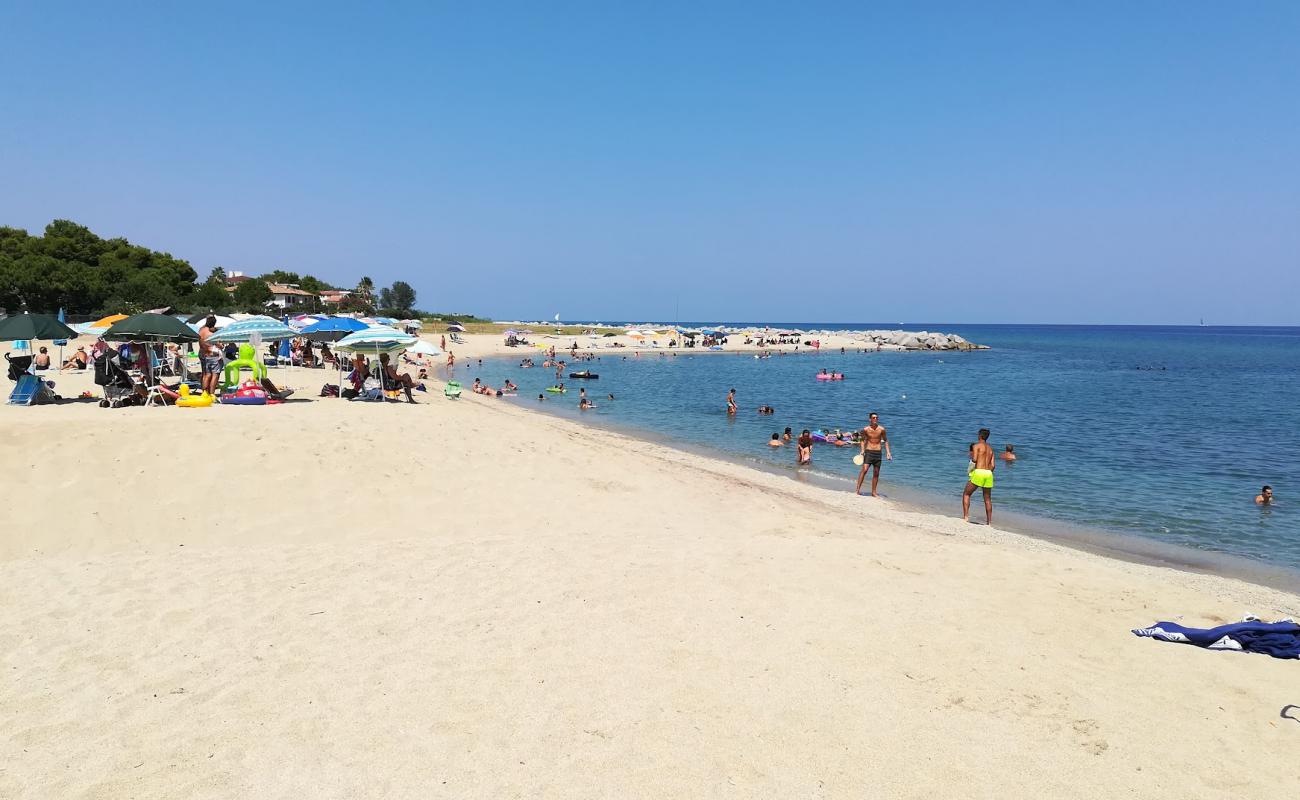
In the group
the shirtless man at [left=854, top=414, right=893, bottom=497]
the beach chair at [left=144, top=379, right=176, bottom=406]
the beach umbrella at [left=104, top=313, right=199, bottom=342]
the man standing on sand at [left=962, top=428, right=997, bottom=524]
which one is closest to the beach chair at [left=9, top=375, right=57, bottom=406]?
the beach umbrella at [left=104, top=313, right=199, bottom=342]

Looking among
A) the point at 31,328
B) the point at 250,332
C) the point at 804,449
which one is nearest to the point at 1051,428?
the point at 804,449

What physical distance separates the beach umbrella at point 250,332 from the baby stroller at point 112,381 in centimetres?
238

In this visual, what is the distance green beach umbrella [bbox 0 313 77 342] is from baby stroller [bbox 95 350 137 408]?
5.53ft

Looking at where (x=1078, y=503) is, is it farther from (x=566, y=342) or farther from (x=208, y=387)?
(x=566, y=342)

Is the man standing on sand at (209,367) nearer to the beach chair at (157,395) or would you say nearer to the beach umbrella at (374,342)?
the beach chair at (157,395)

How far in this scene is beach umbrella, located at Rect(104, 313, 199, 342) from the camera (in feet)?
44.0

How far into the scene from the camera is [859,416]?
2944 centimetres

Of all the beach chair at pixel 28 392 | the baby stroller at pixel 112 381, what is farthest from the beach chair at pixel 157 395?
the beach chair at pixel 28 392

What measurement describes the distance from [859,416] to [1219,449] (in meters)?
11.5

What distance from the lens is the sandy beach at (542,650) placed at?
4281 millimetres

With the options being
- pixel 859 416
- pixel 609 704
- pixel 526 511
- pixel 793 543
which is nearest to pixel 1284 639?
pixel 793 543

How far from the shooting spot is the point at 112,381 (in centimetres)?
1325

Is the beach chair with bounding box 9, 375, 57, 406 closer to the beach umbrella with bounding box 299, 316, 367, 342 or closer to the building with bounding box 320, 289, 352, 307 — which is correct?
the beach umbrella with bounding box 299, 316, 367, 342

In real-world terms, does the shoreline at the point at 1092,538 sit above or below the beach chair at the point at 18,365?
below
